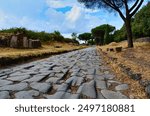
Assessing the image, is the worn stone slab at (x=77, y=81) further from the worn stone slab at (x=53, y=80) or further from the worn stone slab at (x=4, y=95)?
the worn stone slab at (x=4, y=95)

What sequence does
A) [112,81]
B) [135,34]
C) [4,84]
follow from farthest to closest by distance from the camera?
1. [135,34]
2. [112,81]
3. [4,84]

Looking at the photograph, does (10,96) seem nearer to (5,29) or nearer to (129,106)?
(129,106)

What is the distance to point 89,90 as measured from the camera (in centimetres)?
494

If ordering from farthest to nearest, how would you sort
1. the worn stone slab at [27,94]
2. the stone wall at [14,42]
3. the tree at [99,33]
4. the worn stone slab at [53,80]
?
1. the tree at [99,33]
2. the stone wall at [14,42]
3. the worn stone slab at [53,80]
4. the worn stone slab at [27,94]

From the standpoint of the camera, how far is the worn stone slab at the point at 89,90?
4.62m

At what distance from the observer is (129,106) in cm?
384

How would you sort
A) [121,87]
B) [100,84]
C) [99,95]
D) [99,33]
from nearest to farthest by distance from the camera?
[99,95] < [121,87] < [100,84] < [99,33]

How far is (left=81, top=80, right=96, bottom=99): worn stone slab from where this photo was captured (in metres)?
4.62

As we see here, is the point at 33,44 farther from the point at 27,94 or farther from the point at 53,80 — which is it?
the point at 27,94

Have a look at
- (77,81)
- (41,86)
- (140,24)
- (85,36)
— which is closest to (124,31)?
(140,24)

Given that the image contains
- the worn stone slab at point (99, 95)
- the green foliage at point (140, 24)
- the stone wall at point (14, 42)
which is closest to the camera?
the worn stone slab at point (99, 95)

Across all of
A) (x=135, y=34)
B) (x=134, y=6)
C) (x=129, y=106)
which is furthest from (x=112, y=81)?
(x=135, y=34)

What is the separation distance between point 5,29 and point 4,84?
72.4 ft

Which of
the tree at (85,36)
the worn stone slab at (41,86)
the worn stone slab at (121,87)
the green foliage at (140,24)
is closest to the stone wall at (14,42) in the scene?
the worn stone slab at (41,86)
